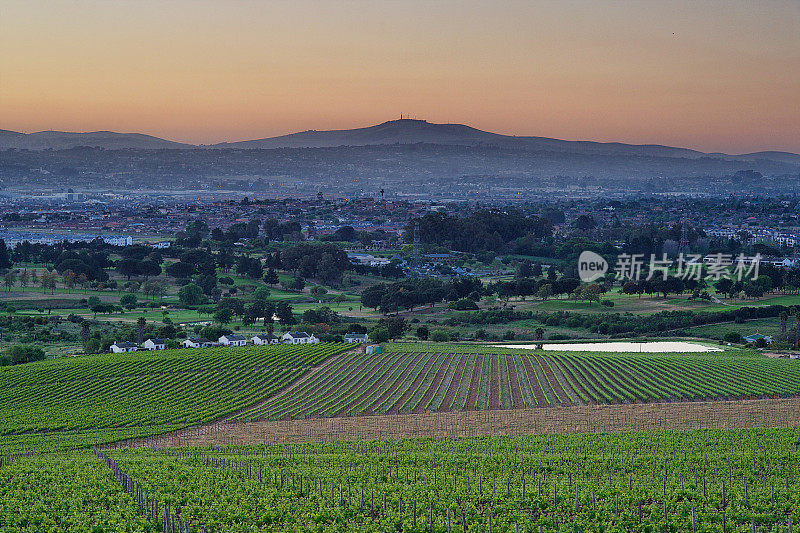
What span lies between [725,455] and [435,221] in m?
122

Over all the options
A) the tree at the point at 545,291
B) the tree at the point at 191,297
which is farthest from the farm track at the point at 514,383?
the tree at the point at 191,297

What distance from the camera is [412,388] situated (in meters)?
46.2

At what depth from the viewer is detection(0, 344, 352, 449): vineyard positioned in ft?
129

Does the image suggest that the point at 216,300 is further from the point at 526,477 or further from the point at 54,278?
the point at 526,477

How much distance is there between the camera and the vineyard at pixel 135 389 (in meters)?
39.3

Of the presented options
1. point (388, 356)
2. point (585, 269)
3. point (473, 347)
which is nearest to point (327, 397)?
point (388, 356)

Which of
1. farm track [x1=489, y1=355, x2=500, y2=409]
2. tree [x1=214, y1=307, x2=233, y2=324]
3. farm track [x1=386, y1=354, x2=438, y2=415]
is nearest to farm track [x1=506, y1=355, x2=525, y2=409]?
farm track [x1=489, y1=355, x2=500, y2=409]

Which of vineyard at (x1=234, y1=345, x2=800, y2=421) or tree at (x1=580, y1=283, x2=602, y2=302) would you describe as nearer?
vineyard at (x1=234, y1=345, x2=800, y2=421)

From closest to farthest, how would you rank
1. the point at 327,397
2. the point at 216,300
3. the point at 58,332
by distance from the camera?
the point at 327,397
the point at 58,332
the point at 216,300

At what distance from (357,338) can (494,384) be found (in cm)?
2213

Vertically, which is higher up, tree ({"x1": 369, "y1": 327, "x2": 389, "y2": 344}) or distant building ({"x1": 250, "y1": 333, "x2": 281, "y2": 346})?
tree ({"x1": 369, "y1": 327, "x2": 389, "y2": 344})

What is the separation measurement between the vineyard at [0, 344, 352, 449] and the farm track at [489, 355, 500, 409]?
36.8 feet

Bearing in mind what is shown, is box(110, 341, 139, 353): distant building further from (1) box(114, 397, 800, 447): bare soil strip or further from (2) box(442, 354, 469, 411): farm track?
(1) box(114, 397, 800, 447): bare soil strip

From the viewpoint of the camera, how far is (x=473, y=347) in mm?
63156
